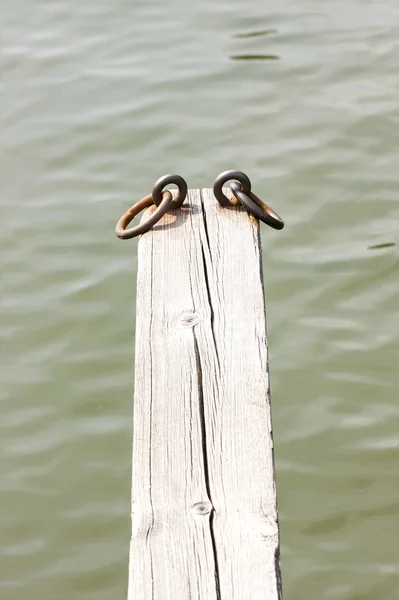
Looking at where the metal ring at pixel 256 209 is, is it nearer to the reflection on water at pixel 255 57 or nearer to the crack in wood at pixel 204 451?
the crack in wood at pixel 204 451

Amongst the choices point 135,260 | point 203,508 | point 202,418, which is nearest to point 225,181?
point 202,418

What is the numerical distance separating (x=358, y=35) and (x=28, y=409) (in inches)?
168

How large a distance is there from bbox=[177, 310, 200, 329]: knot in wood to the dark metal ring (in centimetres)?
46

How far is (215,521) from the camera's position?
6.61 feet

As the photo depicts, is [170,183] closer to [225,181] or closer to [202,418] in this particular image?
[225,181]

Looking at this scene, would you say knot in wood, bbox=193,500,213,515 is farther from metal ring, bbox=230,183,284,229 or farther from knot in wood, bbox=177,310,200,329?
metal ring, bbox=230,183,284,229

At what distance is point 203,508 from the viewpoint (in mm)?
2039

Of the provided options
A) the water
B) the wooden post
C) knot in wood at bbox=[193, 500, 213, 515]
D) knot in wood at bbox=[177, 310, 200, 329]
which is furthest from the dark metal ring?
the water

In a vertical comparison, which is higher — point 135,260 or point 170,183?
point 135,260

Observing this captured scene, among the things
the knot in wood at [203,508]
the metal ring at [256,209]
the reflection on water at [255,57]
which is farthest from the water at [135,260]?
the knot in wood at [203,508]

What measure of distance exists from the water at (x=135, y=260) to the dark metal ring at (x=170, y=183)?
5.12ft

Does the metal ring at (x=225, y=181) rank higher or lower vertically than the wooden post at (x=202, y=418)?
higher

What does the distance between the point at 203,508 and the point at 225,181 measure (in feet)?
3.68

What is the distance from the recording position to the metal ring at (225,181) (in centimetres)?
280
